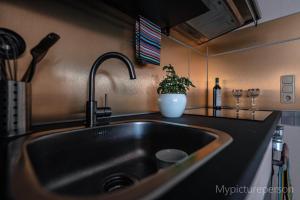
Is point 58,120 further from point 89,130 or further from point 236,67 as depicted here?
point 236,67

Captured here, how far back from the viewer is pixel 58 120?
0.60 metres

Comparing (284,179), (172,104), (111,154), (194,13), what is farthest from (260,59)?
(111,154)

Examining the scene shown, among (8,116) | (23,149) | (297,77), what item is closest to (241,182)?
(23,149)

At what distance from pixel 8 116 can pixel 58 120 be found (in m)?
0.21

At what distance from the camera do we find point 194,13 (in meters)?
0.84

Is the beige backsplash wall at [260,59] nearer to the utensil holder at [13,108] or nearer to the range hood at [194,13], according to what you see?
the range hood at [194,13]

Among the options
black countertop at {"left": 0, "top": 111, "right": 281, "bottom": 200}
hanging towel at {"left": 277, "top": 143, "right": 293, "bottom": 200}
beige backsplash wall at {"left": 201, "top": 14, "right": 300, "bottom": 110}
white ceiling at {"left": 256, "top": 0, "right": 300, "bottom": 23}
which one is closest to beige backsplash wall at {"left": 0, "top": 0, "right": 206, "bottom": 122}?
black countertop at {"left": 0, "top": 111, "right": 281, "bottom": 200}

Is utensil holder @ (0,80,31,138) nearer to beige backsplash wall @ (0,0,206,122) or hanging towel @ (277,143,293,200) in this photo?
beige backsplash wall @ (0,0,206,122)

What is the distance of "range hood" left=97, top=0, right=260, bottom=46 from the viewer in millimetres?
753

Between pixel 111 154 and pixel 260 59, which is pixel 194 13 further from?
pixel 260 59

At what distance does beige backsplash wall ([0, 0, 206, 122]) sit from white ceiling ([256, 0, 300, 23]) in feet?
4.00

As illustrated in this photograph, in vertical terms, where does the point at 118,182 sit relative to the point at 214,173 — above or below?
below

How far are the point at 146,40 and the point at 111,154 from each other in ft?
2.11

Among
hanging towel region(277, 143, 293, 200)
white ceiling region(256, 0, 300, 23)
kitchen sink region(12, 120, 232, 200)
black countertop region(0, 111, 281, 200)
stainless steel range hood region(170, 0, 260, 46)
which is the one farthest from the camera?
white ceiling region(256, 0, 300, 23)
